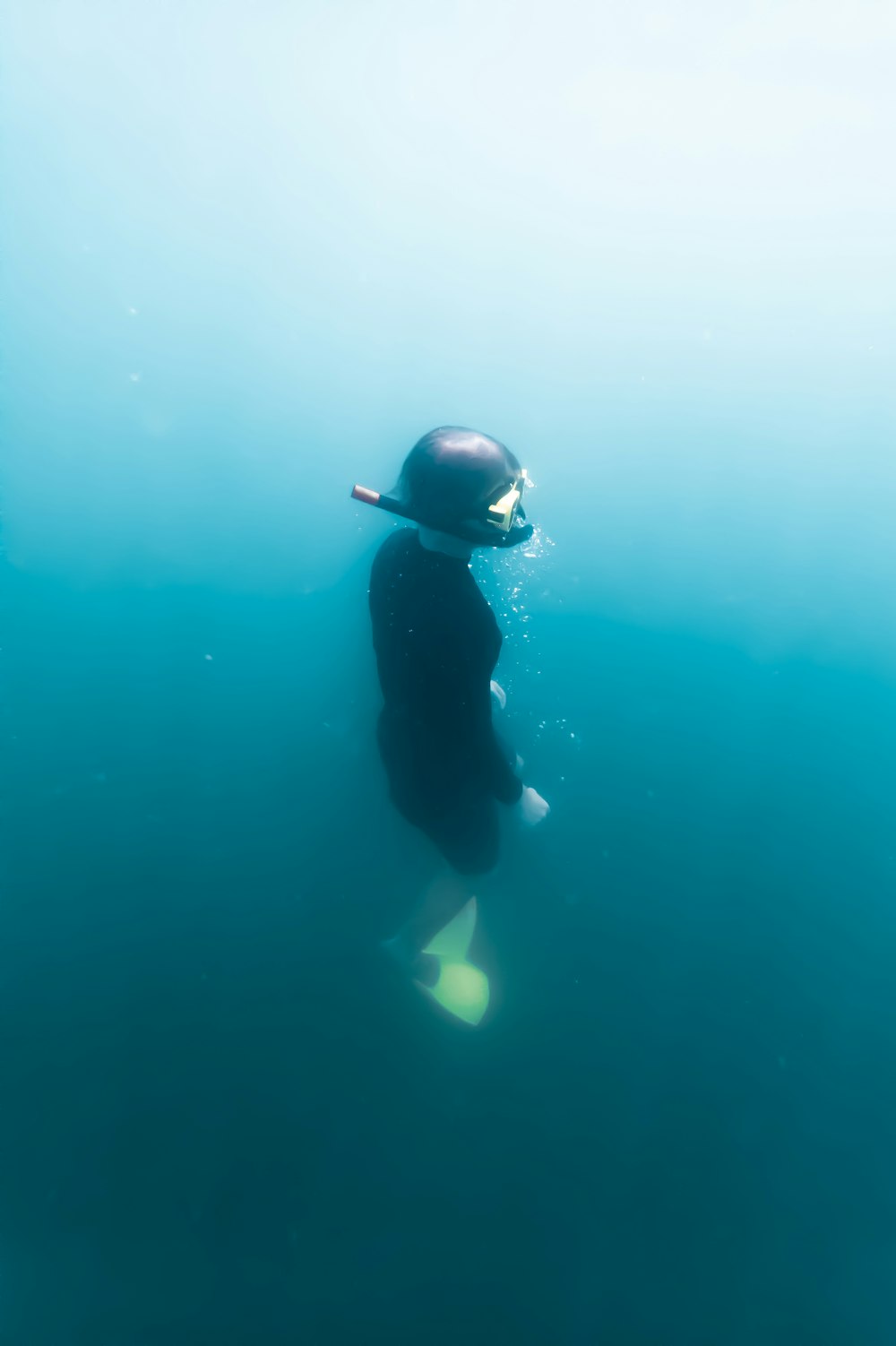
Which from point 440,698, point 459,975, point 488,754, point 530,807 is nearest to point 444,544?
point 440,698

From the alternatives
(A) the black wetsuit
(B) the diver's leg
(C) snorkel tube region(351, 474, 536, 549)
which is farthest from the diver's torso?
(B) the diver's leg

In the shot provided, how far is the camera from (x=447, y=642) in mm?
1700

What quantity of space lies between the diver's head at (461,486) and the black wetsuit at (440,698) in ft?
0.56

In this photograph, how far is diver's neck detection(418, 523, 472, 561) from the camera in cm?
169

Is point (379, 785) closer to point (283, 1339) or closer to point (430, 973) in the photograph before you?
point (430, 973)

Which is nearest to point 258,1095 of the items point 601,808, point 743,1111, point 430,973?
point 430,973

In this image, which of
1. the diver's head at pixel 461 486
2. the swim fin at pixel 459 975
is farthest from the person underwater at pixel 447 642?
the swim fin at pixel 459 975

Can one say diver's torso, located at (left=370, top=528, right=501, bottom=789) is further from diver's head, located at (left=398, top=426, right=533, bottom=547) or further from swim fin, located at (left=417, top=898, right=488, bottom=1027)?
swim fin, located at (left=417, top=898, right=488, bottom=1027)

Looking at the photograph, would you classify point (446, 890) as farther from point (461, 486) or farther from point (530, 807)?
point (461, 486)

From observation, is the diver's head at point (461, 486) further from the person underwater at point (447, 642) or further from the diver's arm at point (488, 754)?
the diver's arm at point (488, 754)

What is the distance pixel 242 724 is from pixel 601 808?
2.99 m

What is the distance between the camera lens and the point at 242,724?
13.5ft

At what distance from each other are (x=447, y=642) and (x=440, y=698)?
10.4 inches

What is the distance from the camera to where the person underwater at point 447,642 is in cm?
154
